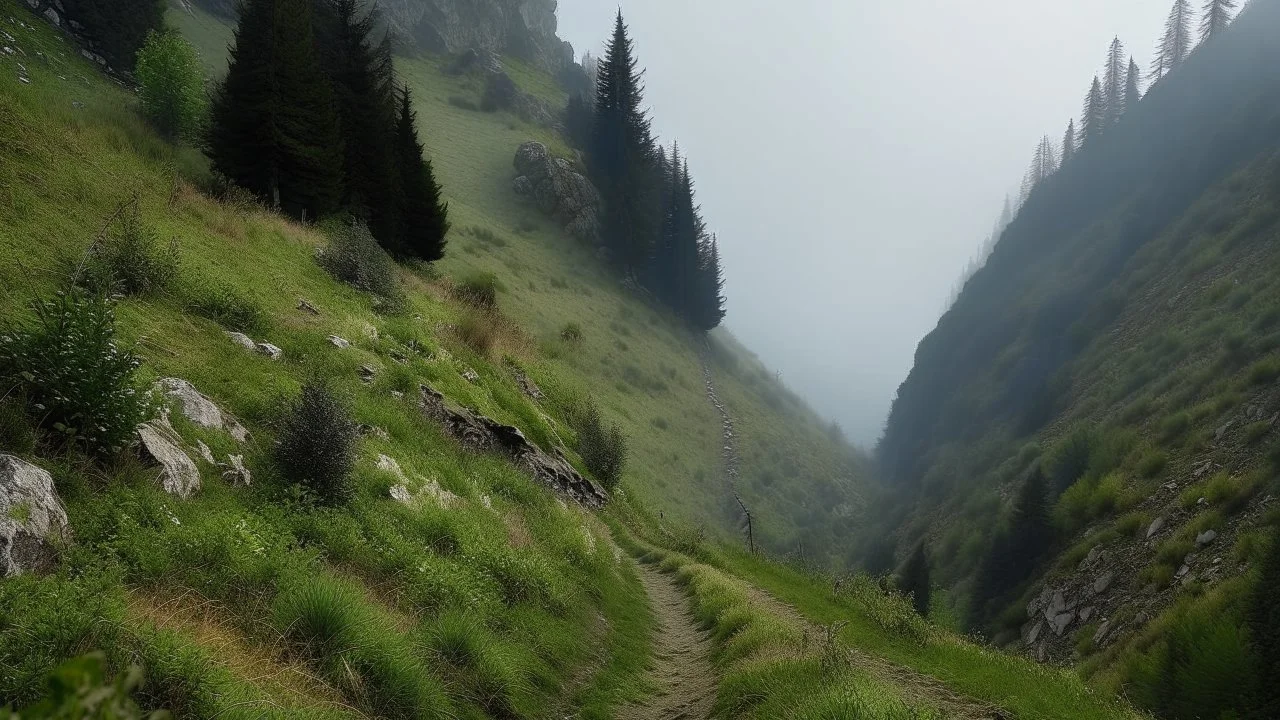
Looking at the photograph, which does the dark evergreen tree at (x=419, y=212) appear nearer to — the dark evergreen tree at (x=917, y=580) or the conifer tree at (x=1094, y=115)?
the dark evergreen tree at (x=917, y=580)

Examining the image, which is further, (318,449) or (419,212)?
(419,212)

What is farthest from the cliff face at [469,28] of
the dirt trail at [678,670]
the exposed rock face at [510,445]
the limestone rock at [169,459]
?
the limestone rock at [169,459]

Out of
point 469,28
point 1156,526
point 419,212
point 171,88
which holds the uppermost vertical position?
point 469,28

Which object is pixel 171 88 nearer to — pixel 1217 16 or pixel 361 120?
pixel 361 120

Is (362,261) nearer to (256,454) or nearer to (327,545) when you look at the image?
(256,454)

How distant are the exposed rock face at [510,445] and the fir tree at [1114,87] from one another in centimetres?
10081

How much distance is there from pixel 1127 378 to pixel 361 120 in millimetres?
44877

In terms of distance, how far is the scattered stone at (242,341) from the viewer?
10549mm

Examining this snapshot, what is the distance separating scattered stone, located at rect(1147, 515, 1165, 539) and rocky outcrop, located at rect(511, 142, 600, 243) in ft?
180

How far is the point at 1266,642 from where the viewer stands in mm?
9086

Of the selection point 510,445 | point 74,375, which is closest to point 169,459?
point 74,375

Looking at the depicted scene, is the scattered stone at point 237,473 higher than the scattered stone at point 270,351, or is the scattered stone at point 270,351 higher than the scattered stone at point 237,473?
the scattered stone at point 237,473

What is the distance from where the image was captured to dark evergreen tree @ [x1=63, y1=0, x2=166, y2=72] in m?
27.6

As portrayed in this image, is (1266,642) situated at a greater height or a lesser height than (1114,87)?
lesser
